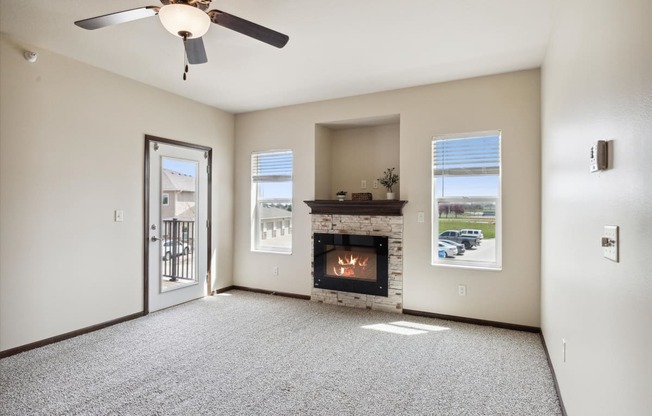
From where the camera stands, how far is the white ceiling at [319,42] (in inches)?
Result: 98.2

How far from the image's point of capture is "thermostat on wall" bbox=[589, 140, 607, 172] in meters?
1.34

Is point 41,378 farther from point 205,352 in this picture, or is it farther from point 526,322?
point 526,322

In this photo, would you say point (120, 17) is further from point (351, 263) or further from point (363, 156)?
point (351, 263)

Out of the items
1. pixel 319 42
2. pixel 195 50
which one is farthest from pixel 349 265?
pixel 195 50

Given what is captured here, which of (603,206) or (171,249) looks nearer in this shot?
(603,206)

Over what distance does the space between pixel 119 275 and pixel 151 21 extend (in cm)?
266

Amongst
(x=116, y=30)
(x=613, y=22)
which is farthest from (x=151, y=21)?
(x=613, y=22)

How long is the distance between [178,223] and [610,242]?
4.42m

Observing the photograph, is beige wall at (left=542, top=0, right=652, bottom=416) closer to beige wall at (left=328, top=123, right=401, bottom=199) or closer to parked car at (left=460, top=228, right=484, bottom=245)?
parked car at (left=460, top=228, right=484, bottom=245)

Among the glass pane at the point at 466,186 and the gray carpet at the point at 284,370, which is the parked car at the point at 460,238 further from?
the gray carpet at the point at 284,370

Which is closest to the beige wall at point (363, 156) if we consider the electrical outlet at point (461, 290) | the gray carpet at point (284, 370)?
the electrical outlet at point (461, 290)

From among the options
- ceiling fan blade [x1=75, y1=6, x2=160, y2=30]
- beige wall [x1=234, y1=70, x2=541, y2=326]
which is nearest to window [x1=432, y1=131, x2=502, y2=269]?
beige wall [x1=234, y1=70, x2=541, y2=326]

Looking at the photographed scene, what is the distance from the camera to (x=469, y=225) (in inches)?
155

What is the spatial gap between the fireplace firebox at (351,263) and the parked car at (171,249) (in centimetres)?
176
